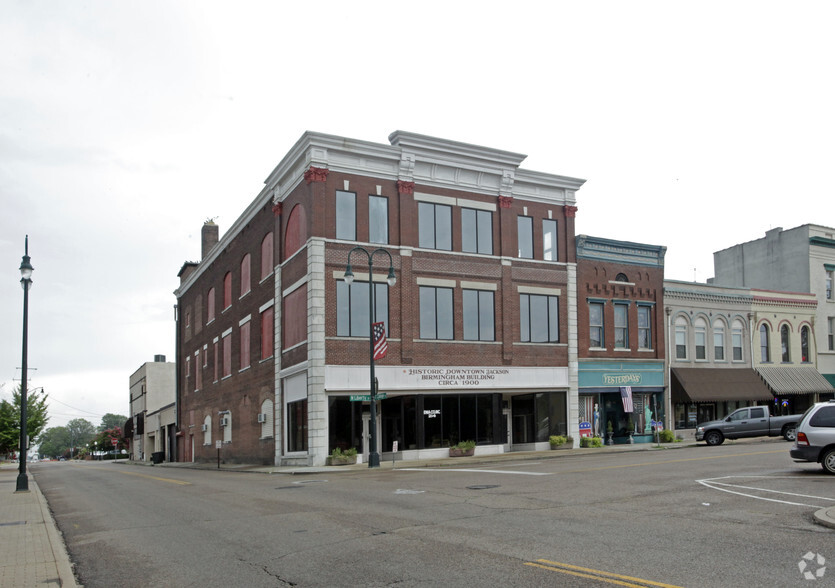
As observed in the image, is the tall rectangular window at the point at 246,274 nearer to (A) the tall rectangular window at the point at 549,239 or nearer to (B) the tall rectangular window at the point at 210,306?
(B) the tall rectangular window at the point at 210,306

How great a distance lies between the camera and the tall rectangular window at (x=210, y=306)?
53562 mm

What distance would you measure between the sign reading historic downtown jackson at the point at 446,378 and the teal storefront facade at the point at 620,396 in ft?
6.76

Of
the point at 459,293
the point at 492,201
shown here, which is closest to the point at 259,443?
the point at 459,293

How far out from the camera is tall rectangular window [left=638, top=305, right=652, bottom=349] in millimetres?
42312

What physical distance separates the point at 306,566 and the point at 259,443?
31601mm

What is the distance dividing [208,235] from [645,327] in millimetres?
33711

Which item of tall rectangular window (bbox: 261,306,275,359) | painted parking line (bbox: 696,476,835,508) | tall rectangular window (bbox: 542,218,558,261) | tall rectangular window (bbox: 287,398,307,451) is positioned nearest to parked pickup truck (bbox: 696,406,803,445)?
tall rectangular window (bbox: 542,218,558,261)

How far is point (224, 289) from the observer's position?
50.3 m

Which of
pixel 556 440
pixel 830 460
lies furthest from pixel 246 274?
pixel 830 460

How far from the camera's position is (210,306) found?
2158 inches

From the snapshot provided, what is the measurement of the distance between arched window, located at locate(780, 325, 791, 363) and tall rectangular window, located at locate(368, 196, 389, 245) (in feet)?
91.9

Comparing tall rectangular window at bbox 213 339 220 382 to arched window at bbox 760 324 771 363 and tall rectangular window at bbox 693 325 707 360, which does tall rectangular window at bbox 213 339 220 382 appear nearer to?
tall rectangular window at bbox 693 325 707 360

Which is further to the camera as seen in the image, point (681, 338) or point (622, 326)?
point (681, 338)

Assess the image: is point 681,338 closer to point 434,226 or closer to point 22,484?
point 434,226
